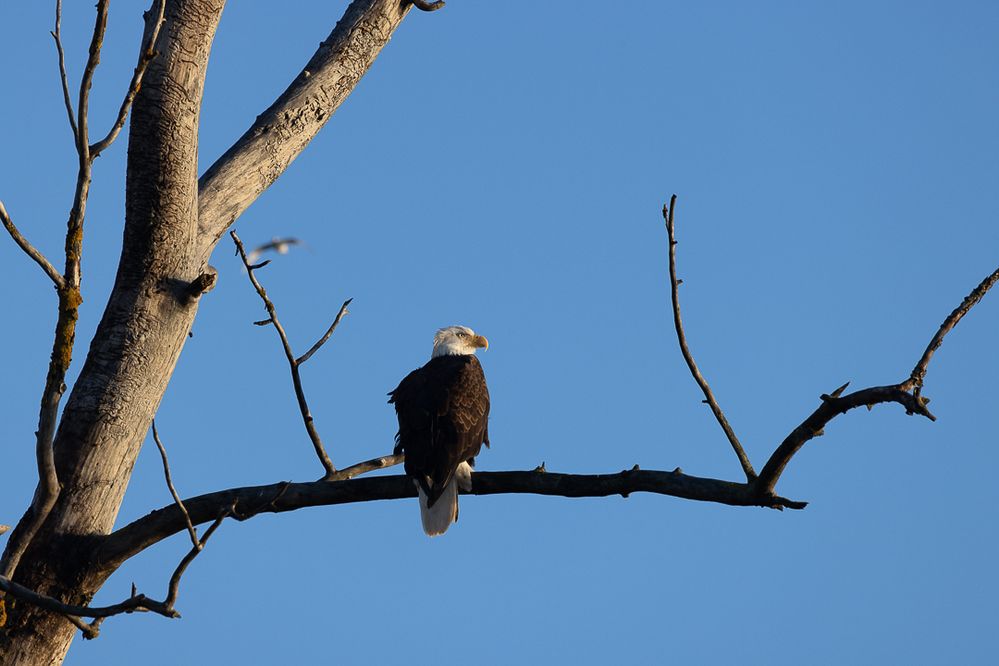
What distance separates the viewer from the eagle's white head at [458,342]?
8688 millimetres

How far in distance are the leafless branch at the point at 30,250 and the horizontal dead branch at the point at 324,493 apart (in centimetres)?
111

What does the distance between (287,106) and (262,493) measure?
2.38 meters

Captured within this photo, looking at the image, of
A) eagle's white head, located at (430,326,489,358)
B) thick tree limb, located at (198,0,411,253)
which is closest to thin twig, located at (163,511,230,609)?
thick tree limb, located at (198,0,411,253)

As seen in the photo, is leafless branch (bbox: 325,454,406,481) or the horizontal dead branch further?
leafless branch (bbox: 325,454,406,481)

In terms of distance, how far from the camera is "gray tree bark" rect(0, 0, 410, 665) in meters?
4.53

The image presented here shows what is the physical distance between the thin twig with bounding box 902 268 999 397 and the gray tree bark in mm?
3129

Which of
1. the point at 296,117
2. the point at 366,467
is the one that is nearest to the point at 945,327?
the point at 366,467

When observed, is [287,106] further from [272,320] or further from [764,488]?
[764,488]

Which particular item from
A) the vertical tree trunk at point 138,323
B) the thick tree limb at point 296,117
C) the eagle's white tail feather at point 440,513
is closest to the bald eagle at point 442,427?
the eagle's white tail feather at point 440,513

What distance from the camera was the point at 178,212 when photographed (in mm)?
4938

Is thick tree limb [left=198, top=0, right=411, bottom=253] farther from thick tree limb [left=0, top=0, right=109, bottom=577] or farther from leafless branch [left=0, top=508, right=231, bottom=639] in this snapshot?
leafless branch [left=0, top=508, right=231, bottom=639]

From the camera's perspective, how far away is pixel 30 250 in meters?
3.56

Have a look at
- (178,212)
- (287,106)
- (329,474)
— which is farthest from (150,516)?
(287,106)

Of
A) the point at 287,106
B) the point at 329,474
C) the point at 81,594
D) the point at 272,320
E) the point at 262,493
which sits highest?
the point at 287,106
